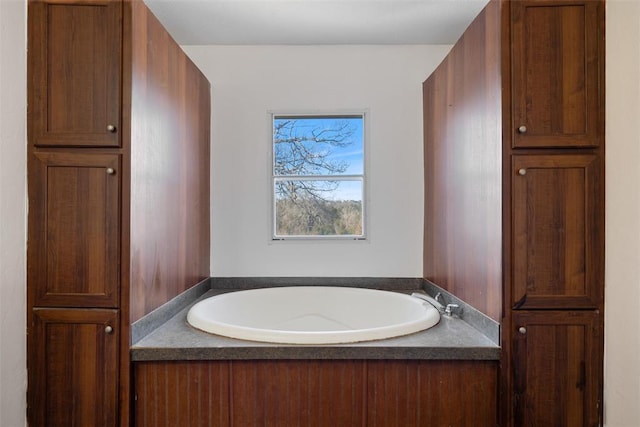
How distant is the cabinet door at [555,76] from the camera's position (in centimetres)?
138

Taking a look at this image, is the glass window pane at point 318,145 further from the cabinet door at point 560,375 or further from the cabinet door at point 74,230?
the cabinet door at point 560,375

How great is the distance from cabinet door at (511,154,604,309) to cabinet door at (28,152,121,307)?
5.28 feet

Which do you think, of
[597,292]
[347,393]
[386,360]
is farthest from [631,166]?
[347,393]

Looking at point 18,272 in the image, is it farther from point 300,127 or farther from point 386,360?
point 300,127

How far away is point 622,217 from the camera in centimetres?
133

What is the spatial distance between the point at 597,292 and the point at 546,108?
2.47 feet

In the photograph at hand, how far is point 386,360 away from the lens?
54.1 inches

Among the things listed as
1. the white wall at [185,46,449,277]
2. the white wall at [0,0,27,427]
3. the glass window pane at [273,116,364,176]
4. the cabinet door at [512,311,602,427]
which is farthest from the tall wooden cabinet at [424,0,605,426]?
the white wall at [0,0,27,427]

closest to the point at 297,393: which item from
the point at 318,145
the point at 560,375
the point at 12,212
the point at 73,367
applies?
the point at 73,367

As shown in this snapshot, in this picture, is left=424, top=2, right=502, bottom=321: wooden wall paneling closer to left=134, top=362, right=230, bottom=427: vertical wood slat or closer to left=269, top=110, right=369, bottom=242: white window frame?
left=269, top=110, right=369, bottom=242: white window frame

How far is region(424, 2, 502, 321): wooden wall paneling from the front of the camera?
1437mm

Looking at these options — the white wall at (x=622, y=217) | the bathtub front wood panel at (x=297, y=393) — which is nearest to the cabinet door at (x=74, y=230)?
the bathtub front wood panel at (x=297, y=393)

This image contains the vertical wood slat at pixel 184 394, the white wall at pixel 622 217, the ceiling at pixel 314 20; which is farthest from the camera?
the ceiling at pixel 314 20

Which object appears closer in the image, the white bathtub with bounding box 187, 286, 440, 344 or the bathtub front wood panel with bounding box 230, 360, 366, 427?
the bathtub front wood panel with bounding box 230, 360, 366, 427
